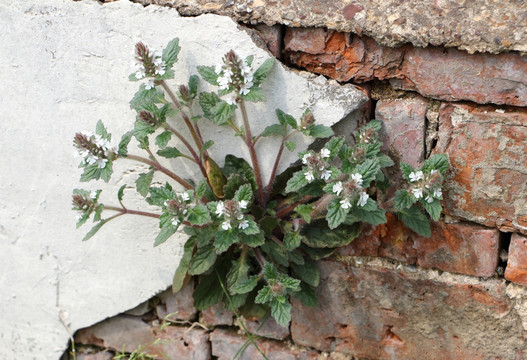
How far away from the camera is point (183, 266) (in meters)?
2.23

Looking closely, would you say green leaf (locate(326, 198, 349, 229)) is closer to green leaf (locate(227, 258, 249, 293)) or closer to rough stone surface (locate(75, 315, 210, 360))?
green leaf (locate(227, 258, 249, 293))

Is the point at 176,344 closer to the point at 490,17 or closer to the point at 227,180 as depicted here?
the point at 227,180

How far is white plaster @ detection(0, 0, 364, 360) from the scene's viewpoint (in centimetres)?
→ 204

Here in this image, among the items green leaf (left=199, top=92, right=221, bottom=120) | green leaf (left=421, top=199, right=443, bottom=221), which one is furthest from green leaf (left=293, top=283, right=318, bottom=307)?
green leaf (left=199, top=92, right=221, bottom=120)

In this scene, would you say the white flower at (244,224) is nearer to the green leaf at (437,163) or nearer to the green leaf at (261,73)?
the green leaf at (261,73)

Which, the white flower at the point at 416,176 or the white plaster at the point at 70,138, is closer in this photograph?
the white flower at the point at 416,176

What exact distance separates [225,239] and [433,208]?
0.65 metres

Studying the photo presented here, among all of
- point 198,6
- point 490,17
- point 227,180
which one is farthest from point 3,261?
point 490,17

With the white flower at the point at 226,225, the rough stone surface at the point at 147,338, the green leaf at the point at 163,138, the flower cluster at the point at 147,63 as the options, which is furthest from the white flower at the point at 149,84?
the rough stone surface at the point at 147,338

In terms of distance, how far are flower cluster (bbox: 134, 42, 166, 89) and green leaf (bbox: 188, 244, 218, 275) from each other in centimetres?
59

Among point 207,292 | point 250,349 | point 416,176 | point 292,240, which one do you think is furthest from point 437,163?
point 250,349

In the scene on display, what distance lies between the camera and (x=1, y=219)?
247 centimetres

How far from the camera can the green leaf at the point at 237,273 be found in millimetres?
2086

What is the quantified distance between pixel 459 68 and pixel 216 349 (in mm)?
1428
